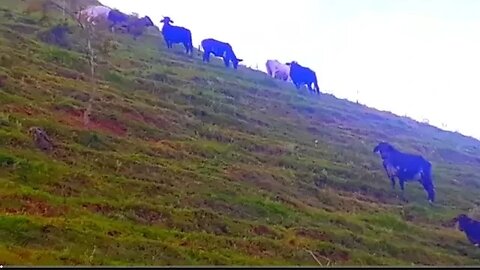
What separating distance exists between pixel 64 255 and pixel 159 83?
2362cm

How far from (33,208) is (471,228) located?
14079 millimetres

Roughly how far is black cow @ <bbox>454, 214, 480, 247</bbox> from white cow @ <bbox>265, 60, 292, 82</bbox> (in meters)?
28.3

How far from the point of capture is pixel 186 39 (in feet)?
159

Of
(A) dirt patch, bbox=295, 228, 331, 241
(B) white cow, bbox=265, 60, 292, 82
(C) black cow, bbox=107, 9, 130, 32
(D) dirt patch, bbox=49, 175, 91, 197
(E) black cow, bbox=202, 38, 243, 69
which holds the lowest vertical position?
(A) dirt patch, bbox=295, 228, 331, 241

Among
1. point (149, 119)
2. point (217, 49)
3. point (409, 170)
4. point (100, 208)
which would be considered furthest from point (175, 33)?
point (100, 208)

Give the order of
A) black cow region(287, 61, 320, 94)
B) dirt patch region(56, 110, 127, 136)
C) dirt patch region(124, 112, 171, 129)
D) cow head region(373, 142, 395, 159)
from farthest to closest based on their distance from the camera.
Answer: black cow region(287, 61, 320, 94), cow head region(373, 142, 395, 159), dirt patch region(124, 112, 171, 129), dirt patch region(56, 110, 127, 136)

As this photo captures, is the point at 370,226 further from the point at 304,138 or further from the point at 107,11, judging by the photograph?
the point at 107,11

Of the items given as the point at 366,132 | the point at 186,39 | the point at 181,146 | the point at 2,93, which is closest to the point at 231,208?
the point at 181,146

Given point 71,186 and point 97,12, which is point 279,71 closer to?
point 97,12

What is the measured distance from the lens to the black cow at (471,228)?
81.6 ft

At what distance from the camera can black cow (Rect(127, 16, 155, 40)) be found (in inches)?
1969

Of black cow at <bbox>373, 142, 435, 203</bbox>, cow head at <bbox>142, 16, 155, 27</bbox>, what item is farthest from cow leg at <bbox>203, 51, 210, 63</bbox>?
black cow at <bbox>373, 142, 435, 203</bbox>

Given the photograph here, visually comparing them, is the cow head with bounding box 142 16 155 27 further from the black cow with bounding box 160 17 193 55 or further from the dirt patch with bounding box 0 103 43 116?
the dirt patch with bounding box 0 103 43 116

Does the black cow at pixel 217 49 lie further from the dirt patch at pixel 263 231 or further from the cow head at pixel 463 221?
the dirt patch at pixel 263 231
